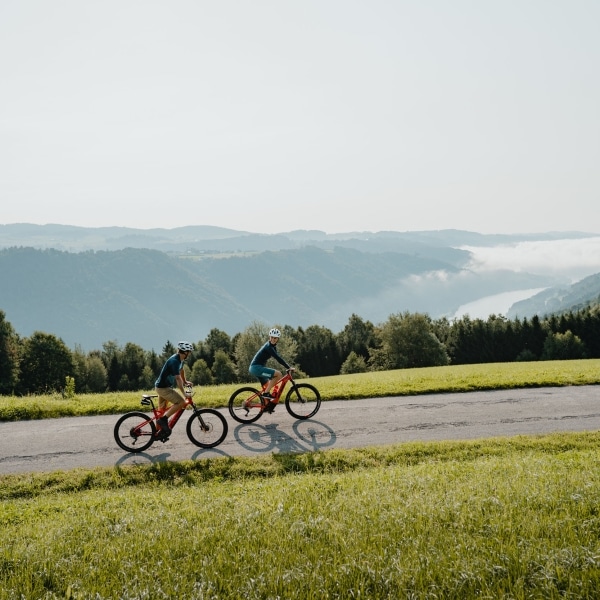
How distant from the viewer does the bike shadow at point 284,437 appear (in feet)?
44.9

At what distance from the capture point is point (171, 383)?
45.4ft

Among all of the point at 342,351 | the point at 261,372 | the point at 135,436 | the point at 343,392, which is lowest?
the point at 342,351

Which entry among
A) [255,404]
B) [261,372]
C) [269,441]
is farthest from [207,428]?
[261,372]

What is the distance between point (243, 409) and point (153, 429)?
3.29m

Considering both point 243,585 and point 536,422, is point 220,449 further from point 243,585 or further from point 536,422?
point 536,422

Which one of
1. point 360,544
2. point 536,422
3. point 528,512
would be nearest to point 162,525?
point 360,544

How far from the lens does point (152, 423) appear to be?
13672 mm

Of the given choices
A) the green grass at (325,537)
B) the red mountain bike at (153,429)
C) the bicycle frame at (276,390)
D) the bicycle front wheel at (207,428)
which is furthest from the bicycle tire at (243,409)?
the green grass at (325,537)

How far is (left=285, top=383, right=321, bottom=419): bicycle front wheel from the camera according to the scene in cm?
1656

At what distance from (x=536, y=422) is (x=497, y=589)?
12.0 metres

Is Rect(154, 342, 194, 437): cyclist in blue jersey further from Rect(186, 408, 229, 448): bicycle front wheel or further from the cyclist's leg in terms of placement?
Rect(186, 408, 229, 448): bicycle front wheel

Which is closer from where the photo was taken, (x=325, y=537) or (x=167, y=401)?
(x=325, y=537)

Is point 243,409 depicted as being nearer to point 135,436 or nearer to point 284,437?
point 284,437

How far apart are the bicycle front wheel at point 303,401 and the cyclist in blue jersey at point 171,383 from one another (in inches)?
153
